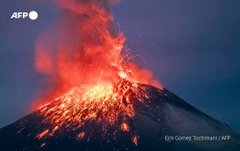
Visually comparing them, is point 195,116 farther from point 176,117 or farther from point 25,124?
point 25,124

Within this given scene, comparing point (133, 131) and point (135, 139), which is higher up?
point (133, 131)

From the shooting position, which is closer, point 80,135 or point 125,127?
point 80,135

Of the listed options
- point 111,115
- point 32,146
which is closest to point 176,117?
point 111,115

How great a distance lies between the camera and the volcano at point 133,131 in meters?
70.8

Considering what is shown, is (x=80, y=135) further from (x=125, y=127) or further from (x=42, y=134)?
(x=125, y=127)

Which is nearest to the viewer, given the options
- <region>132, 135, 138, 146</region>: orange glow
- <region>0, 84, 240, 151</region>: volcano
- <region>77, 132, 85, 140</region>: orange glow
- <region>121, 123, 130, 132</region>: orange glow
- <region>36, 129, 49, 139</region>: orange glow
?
<region>0, 84, 240, 151</region>: volcano

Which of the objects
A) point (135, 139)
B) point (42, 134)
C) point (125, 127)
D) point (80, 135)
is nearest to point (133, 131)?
point (125, 127)

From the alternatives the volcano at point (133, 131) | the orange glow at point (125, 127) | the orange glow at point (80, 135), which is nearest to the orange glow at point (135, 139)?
the volcano at point (133, 131)

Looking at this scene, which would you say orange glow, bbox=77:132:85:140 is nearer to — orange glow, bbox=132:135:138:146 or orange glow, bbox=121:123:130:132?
orange glow, bbox=121:123:130:132

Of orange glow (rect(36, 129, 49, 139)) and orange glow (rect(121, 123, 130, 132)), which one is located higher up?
orange glow (rect(121, 123, 130, 132))

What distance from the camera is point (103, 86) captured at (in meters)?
85.6

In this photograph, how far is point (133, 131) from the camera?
249 feet

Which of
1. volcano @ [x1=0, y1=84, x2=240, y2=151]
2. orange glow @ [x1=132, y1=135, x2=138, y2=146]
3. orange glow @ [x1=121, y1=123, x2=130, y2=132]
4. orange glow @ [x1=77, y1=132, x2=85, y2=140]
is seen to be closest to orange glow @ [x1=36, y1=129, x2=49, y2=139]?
volcano @ [x1=0, y1=84, x2=240, y2=151]

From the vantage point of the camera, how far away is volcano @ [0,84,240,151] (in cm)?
7081
